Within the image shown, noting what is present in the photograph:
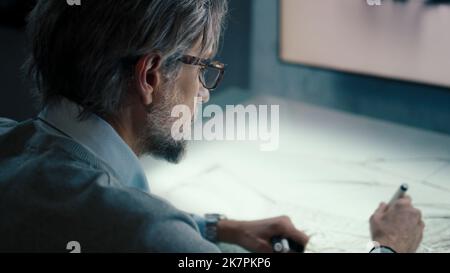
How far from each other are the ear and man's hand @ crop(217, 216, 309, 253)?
0.27m

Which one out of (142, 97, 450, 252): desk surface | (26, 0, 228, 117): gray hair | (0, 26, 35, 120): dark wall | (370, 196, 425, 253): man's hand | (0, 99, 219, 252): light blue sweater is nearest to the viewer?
(0, 99, 219, 252): light blue sweater

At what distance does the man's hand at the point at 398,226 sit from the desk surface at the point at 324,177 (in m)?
0.03

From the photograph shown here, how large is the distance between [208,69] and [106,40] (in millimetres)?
158

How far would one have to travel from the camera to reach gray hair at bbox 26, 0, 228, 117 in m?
0.67

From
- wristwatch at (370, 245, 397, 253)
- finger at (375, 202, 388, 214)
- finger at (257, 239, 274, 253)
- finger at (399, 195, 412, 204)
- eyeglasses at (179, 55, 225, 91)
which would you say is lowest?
finger at (257, 239, 274, 253)

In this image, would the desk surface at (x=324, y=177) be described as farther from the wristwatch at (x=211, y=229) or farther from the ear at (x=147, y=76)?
the ear at (x=147, y=76)

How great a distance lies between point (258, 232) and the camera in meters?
0.87

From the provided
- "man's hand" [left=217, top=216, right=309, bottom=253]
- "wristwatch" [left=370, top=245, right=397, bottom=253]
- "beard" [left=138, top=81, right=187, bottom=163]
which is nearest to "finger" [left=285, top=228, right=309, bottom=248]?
"man's hand" [left=217, top=216, right=309, bottom=253]

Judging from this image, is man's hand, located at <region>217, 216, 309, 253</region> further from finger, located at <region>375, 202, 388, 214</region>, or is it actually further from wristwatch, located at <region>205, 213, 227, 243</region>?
finger, located at <region>375, 202, 388, 214</region>

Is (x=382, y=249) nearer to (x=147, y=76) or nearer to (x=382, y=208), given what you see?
(x=382, y=208)

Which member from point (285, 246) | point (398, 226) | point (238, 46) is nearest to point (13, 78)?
point (238, 46)
